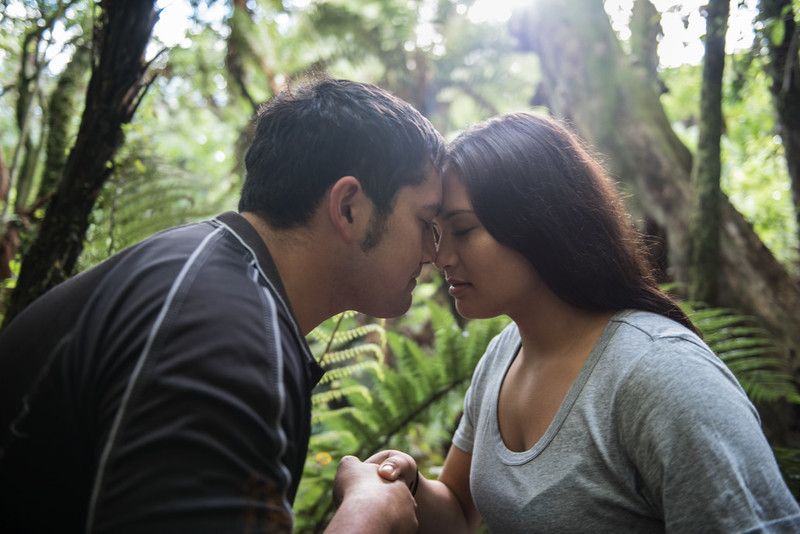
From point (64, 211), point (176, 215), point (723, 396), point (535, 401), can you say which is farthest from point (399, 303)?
point (176, 215)

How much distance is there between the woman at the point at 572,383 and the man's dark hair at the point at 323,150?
11.1 inches

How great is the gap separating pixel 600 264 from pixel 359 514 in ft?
3.11

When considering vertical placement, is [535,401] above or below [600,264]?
below

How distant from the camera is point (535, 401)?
1809 millimetres

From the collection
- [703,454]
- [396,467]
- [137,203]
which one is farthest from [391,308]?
[137,203]

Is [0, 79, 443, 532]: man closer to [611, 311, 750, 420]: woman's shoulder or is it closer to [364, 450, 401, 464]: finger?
[364, 450, 401, 464]: finger

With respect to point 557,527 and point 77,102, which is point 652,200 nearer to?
point 557,527

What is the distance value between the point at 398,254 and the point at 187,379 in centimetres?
94

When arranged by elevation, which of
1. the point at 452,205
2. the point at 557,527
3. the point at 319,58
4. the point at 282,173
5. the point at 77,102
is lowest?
the point at 557,527

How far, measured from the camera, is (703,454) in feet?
4.25

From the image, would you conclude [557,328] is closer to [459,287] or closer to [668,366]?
[459,287]

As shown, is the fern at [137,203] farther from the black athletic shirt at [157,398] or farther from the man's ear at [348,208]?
the black athletic shirt at [157,398]

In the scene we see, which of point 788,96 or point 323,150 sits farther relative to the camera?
point 788,96

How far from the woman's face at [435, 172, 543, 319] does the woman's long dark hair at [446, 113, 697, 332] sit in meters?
0.04
